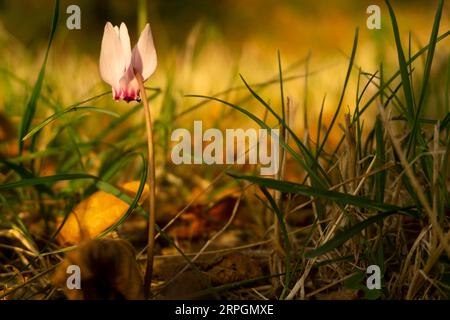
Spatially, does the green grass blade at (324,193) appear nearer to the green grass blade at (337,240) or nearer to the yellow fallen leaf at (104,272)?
the green grass blade at (337,240)

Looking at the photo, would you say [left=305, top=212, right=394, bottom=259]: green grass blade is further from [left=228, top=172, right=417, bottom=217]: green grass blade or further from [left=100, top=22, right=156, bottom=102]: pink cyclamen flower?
[left=100, top=22, right=156, bottom=102]: pink cyclamen flower

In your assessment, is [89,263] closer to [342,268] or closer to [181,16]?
[342,268]

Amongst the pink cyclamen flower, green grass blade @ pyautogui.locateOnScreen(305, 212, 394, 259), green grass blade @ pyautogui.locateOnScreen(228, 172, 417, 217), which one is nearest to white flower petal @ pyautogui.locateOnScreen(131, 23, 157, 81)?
the pink cyclamen flower

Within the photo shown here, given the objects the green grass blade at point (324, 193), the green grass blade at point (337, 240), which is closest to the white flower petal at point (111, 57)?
the green grass blade at point (324, 193)

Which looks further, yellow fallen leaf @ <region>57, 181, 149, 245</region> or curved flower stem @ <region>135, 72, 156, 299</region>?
yellow fallen leaf @ <region>57, 181, 149, 245</region>
